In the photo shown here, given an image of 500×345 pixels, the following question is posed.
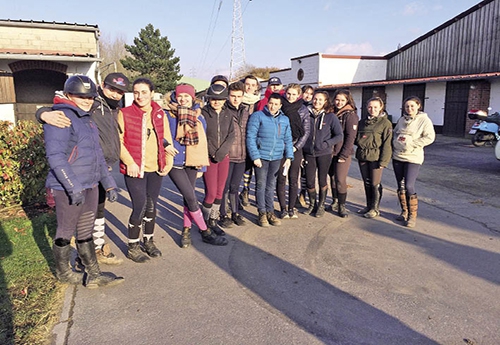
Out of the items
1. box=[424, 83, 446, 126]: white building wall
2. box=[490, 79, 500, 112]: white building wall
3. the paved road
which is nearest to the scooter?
box=[490, 79, 500, 112]: white building wall

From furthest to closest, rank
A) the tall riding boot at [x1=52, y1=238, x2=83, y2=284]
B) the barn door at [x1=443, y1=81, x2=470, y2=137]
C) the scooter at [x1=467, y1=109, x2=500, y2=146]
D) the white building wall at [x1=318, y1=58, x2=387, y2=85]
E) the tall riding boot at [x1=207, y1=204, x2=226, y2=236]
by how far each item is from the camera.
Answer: the white building wall at [x1=318, y1=58, x2=387, y2=85], the barn door at [x1=443, y1=81, x2=470, y2=137], the scooter at [x1=467, y1=109, x2=500, y2=146], the tall riding boot at [x1=207, y1=204, x2=226, y2=236], the tall riding boot at [x1=52, y1=238, x2=83, y2=284]

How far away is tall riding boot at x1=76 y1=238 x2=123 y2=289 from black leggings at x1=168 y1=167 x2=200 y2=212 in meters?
1.18

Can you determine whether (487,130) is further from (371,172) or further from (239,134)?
(239,134)

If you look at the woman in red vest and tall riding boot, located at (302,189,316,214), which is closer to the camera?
the woman in red vest

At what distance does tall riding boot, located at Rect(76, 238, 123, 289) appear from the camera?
3650 millimetres

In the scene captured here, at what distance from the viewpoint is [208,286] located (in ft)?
12.1

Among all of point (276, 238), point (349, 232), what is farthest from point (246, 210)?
point (349, 232)

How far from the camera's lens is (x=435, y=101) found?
865 inches

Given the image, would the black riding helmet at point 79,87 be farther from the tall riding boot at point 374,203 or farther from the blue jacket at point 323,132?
the tall riding boot at point 374,203

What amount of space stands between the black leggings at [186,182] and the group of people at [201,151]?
0.01 m

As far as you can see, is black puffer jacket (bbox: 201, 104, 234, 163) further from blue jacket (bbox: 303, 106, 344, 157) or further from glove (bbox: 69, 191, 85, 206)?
glove (bbox: 69, 191, 85, 206)

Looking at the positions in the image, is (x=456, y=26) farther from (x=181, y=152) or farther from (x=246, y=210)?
(x=181, y=152)

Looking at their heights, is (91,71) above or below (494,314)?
above

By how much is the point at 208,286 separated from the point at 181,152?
1.57 meters
